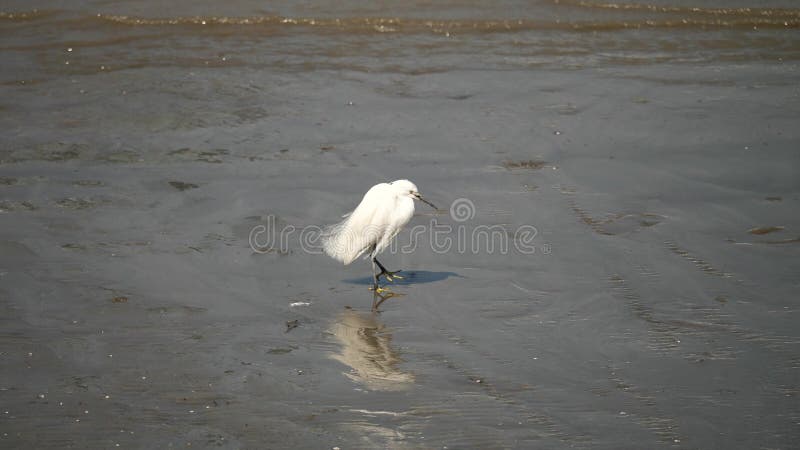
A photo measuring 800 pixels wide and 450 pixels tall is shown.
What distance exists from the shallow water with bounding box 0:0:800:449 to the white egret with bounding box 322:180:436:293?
7.9 inches

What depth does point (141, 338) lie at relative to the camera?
543 cm

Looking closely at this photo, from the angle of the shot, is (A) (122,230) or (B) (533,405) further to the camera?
(A) (122,230)

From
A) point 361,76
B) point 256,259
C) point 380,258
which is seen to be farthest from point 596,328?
point 361,76

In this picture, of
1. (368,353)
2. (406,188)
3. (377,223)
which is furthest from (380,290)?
(368,353)

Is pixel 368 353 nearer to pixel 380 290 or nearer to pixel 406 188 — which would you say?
pixel 380 290

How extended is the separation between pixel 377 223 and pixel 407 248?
2.13 feet

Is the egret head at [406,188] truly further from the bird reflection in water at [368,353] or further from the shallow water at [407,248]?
the bird reflection in water at [368,353]

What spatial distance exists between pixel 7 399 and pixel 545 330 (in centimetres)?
301

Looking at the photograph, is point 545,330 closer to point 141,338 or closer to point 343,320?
point 343,320

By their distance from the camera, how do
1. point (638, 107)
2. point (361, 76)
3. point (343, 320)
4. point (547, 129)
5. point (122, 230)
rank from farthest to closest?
point (361, 76) → point (638, 107) → point (547, 129) → point (122, 230) → point (343, 320)

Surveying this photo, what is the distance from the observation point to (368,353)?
5.42 metres

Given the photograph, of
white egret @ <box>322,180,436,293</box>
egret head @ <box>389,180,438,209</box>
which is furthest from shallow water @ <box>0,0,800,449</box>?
egret head @ <box>389,180,438,209</box>

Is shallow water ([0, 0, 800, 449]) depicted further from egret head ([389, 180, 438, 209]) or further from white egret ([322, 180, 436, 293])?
egret head ([389, 180, 438, 209])

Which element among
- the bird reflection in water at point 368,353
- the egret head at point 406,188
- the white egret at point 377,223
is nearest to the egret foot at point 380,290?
the white egret at point 377,223
